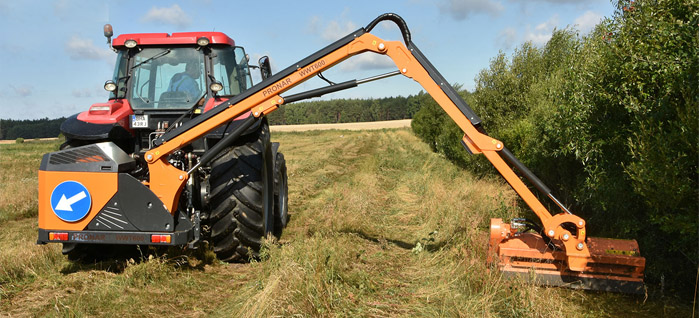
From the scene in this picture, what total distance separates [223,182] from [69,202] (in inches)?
58.0

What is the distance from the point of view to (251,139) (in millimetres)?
5859

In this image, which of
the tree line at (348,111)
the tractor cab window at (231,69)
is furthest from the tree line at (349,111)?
the tractor cab window at (231,69)

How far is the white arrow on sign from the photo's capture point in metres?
4.77

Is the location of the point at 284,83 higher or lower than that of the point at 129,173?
higher

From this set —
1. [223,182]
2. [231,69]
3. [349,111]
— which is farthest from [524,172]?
[349,111]

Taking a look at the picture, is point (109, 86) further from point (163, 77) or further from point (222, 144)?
point (222, 144)

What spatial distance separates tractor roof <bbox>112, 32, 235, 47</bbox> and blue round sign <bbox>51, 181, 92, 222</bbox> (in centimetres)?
225

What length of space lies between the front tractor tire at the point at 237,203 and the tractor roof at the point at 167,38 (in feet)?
5.23

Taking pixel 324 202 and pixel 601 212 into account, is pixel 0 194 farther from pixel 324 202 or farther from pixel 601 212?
pixel 601 212

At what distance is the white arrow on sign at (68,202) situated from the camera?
477 centimetres

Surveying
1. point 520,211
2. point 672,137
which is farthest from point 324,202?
point 672,137

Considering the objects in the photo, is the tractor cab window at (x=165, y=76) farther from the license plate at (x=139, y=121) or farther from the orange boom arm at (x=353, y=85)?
the orange boom arm at (x=353, y=85)

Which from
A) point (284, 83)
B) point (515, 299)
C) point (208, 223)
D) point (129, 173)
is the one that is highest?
point (284, 83)

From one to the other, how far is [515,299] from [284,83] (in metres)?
3.00
